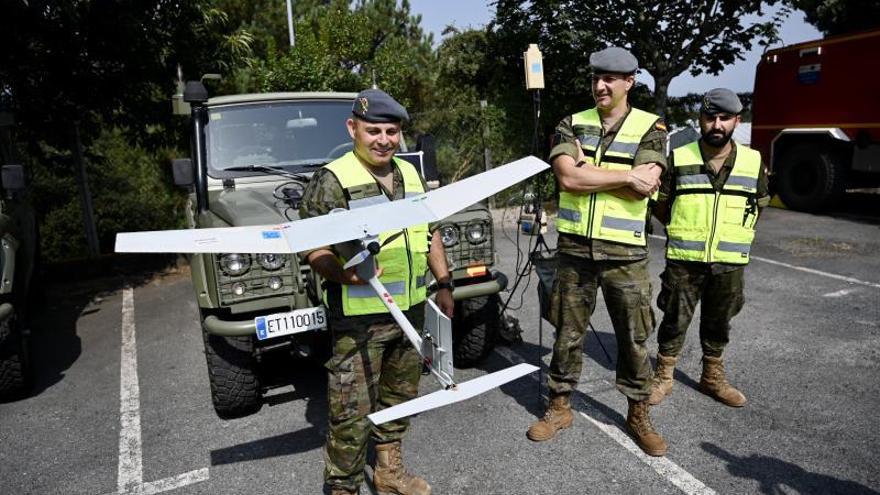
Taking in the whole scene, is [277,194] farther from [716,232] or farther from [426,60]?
[426,60]

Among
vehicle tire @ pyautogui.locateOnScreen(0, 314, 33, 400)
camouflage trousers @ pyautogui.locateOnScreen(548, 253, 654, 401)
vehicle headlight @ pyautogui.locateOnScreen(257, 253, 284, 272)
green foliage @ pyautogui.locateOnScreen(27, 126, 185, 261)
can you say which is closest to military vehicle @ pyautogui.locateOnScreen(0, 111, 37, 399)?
vehicle tire @ pyautogui.locateOnScreen(0, 314, 33, 400)

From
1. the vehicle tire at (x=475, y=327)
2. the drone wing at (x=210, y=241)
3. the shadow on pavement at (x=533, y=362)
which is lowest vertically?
the shadow on pavement at (x=533, y=362)

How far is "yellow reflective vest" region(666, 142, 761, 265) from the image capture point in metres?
3.28

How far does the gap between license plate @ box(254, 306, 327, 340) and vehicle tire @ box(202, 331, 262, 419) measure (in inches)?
Result: 17.2

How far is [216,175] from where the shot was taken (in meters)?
4.15

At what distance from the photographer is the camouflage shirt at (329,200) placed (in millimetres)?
2328

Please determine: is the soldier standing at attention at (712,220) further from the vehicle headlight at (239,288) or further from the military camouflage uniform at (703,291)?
the vehicle headlight at (239,288)

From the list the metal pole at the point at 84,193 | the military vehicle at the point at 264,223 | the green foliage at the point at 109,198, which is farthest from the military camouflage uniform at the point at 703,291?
the green foliage at the point at 109,198

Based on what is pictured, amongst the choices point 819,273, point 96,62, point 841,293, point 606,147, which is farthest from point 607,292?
point 96,62

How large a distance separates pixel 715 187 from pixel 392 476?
230 cm

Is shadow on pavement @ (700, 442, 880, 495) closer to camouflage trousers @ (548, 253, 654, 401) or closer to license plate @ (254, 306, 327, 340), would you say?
camouflage trousers @ (548, 253, 654, 401)

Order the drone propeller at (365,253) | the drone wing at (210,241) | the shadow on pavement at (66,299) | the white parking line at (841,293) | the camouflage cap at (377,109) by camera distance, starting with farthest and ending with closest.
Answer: the white parking line at (841,293), the shadow on pavement at (66,299), the camouflage cap at (377,109), the drone propeller at (365,253), the drone wing at (210,241)

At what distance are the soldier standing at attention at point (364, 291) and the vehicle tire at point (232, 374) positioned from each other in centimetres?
113

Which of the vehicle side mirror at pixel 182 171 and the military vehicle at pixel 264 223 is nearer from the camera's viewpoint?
the military vehicle at pixel 264 223
